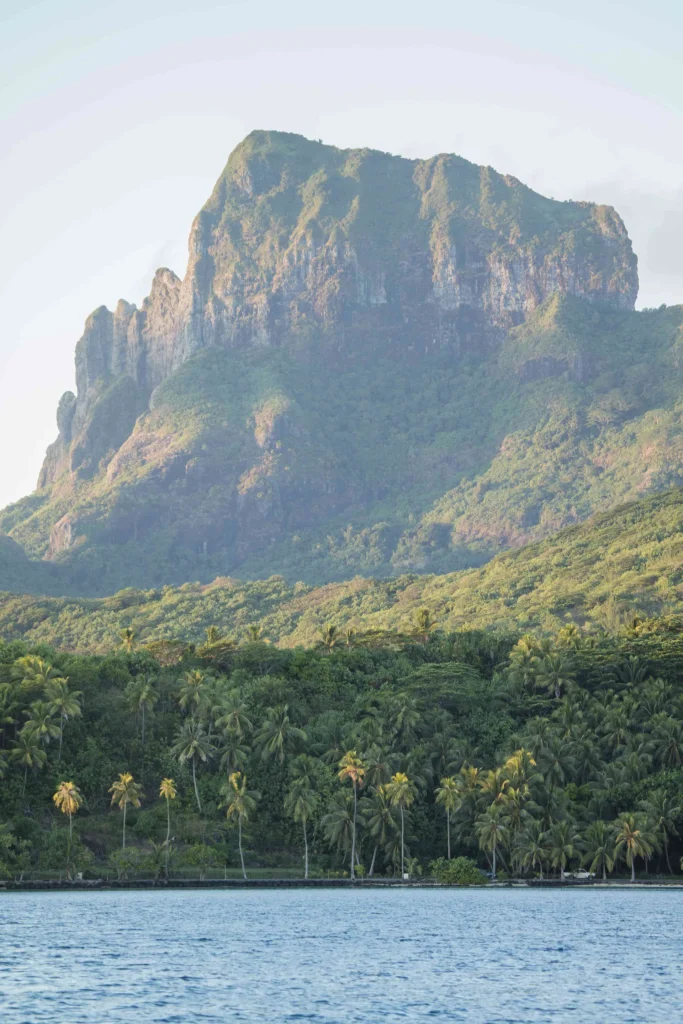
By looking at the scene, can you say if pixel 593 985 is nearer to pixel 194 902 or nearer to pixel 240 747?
pixel 194 902

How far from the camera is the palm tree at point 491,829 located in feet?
457

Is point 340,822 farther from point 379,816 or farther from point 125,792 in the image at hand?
point 125,792

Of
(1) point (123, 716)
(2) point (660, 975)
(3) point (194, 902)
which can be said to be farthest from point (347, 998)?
(1) point (123, 716)

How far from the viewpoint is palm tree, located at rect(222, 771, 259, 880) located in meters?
143

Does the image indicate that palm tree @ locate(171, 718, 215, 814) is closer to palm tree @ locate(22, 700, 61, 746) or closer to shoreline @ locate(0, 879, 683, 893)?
palm tree @ locate(22, 700, 61, 746)


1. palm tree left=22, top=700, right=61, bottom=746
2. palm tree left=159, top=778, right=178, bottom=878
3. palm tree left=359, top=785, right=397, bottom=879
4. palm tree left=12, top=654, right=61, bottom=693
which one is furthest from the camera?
palm tree left=12, top=654, right=61, bottom=693

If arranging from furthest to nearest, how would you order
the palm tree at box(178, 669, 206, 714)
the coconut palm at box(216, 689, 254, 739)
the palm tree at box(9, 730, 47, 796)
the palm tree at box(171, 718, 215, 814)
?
the palm tree at box(178, 669, 206, 714)
the coconut palm at box(216, 689, 254, 739)
the palm tree at box(171, 718, 215, 814)
the palm tree at box(9, 730, 47, 796)

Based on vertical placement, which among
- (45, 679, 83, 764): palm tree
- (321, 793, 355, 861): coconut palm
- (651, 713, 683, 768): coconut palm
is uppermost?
(45, 679, 83, 764): palm tree

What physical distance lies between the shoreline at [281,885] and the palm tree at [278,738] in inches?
603

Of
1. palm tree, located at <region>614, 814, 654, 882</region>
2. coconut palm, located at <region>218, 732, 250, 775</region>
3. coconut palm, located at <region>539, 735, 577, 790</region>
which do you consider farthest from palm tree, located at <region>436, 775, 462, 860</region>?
coconut palm, located at <region>218, 732, 250, 775</region>

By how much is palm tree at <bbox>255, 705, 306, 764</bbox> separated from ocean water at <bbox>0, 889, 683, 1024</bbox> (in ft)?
64.3

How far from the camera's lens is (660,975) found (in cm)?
8575

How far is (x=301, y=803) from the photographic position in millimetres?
143125

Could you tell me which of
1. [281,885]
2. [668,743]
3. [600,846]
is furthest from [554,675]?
[281,885]
